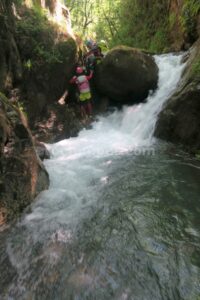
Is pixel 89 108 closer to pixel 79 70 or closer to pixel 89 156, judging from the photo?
pixel 79 70

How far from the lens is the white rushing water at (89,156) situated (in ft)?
15.7

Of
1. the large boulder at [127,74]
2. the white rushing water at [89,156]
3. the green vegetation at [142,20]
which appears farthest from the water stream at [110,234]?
the green vegetation at [142,20]

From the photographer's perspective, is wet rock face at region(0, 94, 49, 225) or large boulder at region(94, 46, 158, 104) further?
large boulder at region(94, 46, 158, 104)

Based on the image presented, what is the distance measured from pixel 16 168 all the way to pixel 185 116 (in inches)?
179

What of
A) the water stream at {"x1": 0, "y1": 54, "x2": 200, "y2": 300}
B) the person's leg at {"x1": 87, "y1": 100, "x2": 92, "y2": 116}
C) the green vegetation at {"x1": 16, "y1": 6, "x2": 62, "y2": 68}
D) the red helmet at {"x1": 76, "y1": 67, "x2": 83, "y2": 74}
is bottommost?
the person's leg at {"x1": 87, "y1": 100, "x2": 92, "y2": 116}

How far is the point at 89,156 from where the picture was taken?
7.55 m

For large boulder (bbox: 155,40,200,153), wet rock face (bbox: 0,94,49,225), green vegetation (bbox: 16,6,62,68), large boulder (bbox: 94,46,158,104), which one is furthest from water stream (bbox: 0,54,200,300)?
large boulder (bbox: 94,46,158,104)

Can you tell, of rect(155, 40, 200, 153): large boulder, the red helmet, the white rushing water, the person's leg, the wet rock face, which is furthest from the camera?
the person's leg

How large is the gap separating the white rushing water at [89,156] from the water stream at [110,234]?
25 millimetres

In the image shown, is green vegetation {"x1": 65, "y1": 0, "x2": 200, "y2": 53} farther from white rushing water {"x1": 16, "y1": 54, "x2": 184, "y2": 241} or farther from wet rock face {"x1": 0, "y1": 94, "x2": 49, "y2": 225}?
wet rock face {"x1": 0, "y1": 94, "x2": 49, "y2": 225}

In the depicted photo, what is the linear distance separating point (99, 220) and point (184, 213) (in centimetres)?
133

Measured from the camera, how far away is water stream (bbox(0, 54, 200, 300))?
3.34m

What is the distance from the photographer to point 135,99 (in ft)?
36.2

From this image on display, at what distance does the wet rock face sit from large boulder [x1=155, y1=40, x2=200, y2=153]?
12.2 ft
